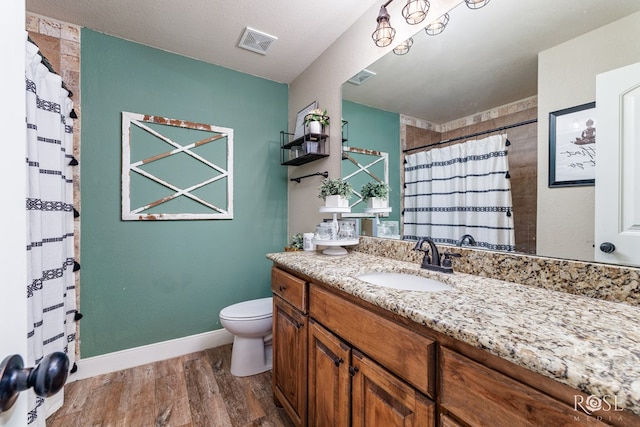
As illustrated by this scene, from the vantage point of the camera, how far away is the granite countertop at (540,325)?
0.45 m

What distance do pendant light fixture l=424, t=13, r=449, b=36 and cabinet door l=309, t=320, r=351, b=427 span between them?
5.14 ft

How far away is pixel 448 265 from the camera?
3.94ft

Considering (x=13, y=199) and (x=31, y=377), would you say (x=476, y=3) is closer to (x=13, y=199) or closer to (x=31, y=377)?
(x=13, y=199)

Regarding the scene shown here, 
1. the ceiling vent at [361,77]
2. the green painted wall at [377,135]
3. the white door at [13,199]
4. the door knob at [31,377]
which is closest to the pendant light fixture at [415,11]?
the ceiling vent at [361,77]

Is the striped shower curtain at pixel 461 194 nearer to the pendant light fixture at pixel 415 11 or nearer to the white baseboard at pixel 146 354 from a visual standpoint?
the pendant light fixture at pixel 415 11

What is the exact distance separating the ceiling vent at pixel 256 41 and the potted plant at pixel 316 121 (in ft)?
2.09

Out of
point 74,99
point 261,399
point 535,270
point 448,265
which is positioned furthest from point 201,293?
point 535,270

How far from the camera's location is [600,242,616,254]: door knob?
2.82 ft

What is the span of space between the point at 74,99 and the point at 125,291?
1.44m

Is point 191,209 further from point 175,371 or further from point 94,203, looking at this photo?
point 175,371

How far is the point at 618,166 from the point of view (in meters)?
0.83

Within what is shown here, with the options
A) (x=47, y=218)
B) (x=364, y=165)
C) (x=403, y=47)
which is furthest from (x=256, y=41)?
(x=47, y=218)

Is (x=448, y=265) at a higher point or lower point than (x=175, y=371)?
higher

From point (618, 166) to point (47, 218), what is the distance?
254 cm
